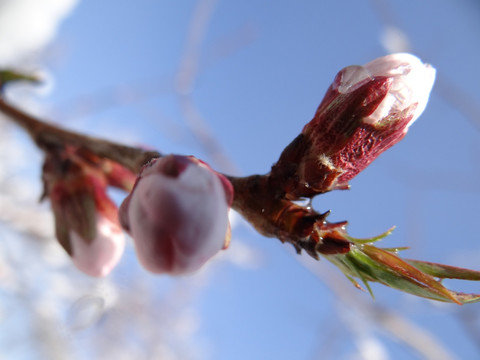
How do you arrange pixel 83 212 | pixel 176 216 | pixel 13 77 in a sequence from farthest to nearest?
pixel 13 77
pixel 83 212
pixel 176 216

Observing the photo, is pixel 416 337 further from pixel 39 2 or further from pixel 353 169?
pixel 39 2

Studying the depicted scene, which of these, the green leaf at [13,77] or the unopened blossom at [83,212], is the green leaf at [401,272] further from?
the green leaf at [13,77]

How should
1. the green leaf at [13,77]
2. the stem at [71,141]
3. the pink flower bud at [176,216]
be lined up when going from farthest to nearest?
1. the green leaf at [13,77]
2. the stem at [71,141]
3. the pink flower bud at [176,216]

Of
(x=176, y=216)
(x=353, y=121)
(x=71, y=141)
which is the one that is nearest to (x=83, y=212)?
(x=71, y=141)

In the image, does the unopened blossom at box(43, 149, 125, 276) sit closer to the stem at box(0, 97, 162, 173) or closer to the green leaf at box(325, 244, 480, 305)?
the stem at box(0, 97, 162, 173)

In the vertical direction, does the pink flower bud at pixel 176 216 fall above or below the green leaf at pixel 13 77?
above

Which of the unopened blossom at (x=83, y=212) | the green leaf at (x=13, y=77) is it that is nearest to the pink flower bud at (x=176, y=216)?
the unopened blossom at (x=83, y=212)

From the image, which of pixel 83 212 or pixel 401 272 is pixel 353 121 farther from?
pixel 83 212
